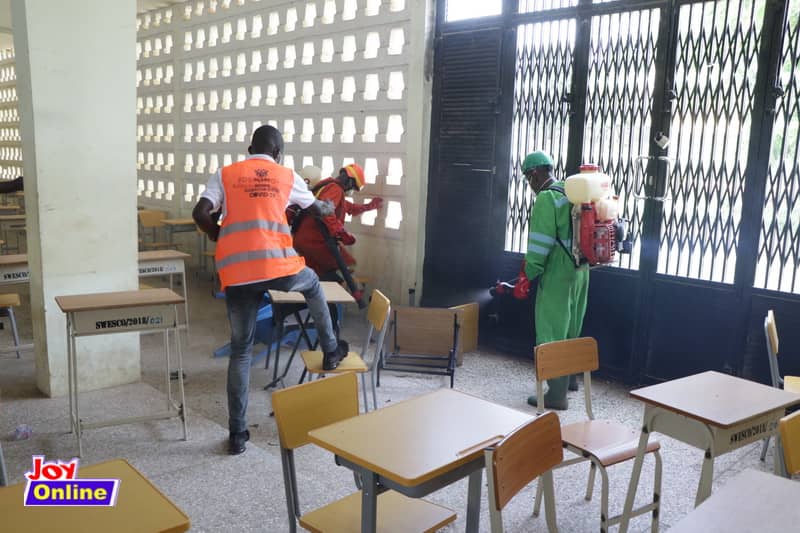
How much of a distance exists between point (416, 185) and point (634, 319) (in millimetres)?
2247

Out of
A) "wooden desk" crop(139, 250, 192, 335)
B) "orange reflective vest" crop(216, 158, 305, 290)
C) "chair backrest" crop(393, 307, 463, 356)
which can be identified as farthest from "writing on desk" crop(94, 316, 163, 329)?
"wooden desk" crop(139, 250, 192, 335)

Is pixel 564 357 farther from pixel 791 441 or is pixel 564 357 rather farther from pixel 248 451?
pixel 248 451

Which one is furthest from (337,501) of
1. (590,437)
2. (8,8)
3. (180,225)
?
(8,8)

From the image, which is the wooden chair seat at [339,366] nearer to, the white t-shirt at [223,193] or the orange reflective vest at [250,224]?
the orange reflective vest at [250,224]

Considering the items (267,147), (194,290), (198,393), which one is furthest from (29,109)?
(194,290)

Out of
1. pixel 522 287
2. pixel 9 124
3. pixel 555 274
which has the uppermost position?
pixel 9 124

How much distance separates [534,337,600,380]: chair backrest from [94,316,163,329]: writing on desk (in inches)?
83.0

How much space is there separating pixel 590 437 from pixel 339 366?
1.53m

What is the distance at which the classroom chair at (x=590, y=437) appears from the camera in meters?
2.74

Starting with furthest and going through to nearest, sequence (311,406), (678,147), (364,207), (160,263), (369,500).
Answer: (364,207) → (160,263) → (678,147) → (311,406) → (369,500)

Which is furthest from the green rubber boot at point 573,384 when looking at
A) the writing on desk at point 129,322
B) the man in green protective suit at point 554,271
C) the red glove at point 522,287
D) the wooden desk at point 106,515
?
the wooden desk at point 106,515

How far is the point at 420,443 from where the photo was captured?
212 cm

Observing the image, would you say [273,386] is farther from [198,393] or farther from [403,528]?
[403,528]

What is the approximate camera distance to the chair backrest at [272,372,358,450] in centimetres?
227
